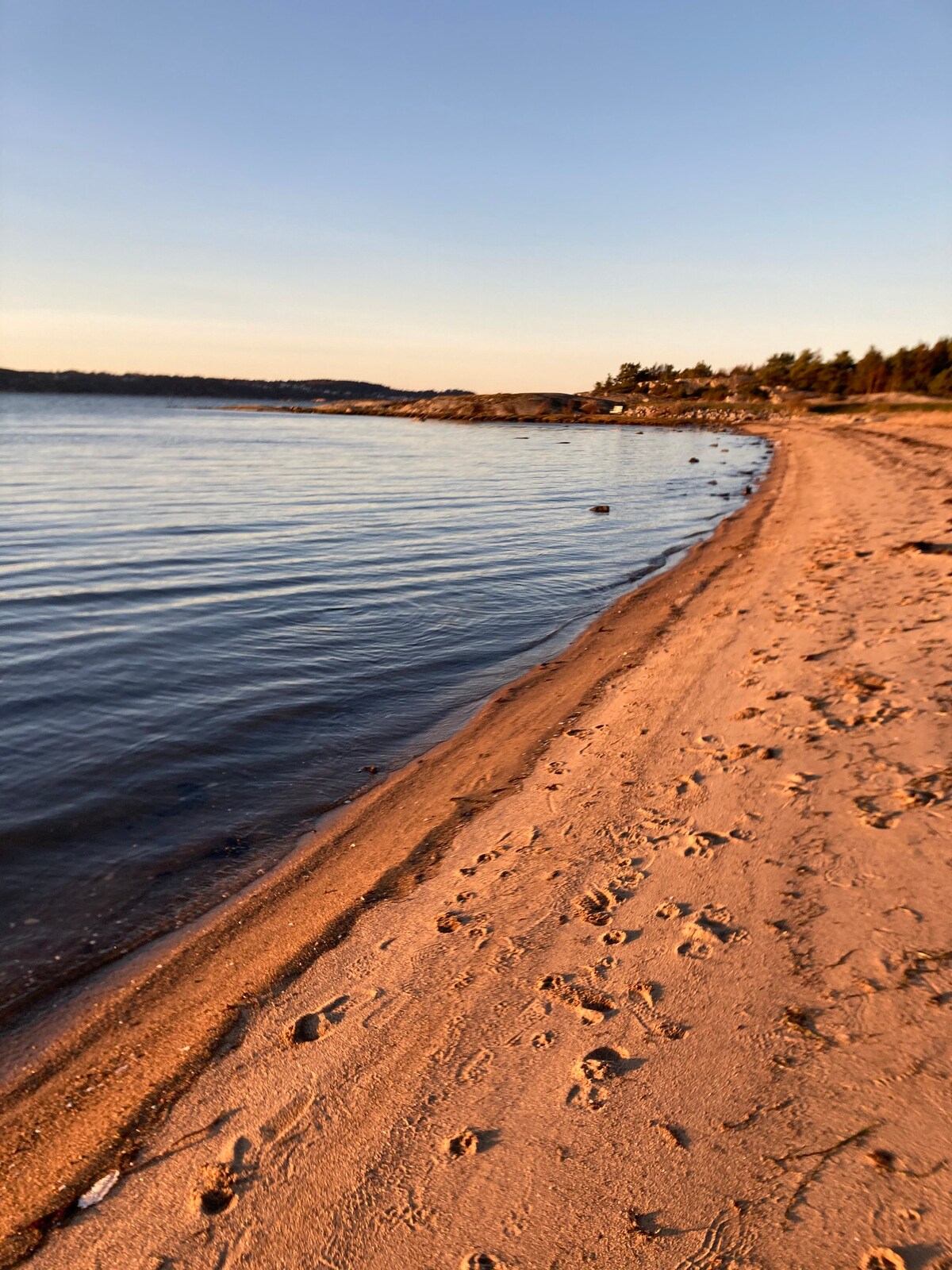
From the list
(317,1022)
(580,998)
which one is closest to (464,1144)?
(580,998)

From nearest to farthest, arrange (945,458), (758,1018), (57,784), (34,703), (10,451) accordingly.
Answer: (758,1018), (57,784), (34,703), (945,458), (10,451)

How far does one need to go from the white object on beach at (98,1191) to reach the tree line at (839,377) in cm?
11120

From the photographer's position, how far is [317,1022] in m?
4.62

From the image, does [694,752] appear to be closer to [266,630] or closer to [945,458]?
[266,630]

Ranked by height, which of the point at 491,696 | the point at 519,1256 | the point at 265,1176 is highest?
the point at 519,1256

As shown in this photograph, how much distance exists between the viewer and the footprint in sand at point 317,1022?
4.50 meters

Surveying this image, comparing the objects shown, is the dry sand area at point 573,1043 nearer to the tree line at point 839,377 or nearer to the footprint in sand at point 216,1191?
the footprint in sand at point 216,1191

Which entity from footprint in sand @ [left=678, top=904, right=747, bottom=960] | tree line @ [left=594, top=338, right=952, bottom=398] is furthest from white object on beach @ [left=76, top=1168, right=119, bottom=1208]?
tree line @ [left=594, top=338, right=952, bottom=398]

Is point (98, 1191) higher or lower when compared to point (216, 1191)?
lower

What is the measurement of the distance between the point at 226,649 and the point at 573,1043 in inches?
416

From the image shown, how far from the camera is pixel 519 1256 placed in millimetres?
3004

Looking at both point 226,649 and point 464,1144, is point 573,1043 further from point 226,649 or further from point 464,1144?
point 226,649

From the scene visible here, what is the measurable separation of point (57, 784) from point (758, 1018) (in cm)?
792

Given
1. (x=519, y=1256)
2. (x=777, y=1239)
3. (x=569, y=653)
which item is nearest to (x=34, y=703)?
(x=569, y=653)
